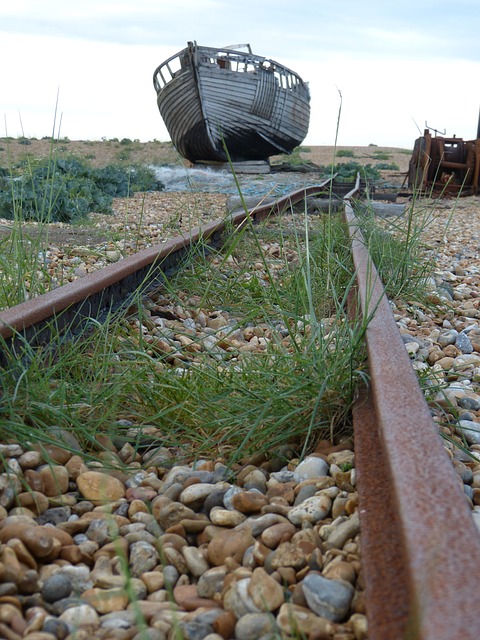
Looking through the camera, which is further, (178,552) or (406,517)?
(178,552)

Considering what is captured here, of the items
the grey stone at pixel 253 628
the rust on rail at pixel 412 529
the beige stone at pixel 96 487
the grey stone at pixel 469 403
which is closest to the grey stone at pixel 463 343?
the grey stone at pixel 469 403

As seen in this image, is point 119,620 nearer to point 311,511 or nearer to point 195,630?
point 195,630

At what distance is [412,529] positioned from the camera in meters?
1.03

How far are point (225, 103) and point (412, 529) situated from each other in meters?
16.4

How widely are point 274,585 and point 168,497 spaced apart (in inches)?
20.5

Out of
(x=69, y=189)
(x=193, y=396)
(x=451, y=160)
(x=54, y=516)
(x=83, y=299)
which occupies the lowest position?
(x=54, y=516)

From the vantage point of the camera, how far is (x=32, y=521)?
155 cm

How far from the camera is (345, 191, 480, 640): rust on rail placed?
88 cm

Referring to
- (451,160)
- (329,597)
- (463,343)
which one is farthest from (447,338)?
(451,160)

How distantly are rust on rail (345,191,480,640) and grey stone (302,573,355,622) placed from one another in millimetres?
68

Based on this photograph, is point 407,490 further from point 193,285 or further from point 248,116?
point 248,116

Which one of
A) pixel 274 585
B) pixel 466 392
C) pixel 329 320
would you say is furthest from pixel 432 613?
pixel 329 320

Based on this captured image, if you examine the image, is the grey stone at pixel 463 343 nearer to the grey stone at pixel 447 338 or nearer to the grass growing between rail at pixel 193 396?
the grey stone at pixel 447 338

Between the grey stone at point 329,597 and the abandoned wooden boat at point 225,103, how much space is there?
1515 cm
